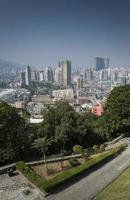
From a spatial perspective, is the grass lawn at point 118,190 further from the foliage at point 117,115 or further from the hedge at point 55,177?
the foliage at point 117,115

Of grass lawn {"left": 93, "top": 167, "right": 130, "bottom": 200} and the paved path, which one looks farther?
the paved path

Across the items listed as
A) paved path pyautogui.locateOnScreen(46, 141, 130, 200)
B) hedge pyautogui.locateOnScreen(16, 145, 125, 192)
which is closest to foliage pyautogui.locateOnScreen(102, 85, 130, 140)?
paved path pyautogui.locateOnScreen(46, 141, 130, 200)

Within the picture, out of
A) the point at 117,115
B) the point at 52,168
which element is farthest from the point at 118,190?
the point at 117,115

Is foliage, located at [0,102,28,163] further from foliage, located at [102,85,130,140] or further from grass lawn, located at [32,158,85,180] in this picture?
foliage, located at [102,85,130,140]

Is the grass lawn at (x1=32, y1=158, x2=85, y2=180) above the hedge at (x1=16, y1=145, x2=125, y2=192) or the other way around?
the other way around

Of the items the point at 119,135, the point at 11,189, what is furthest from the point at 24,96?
the point at 11,189
